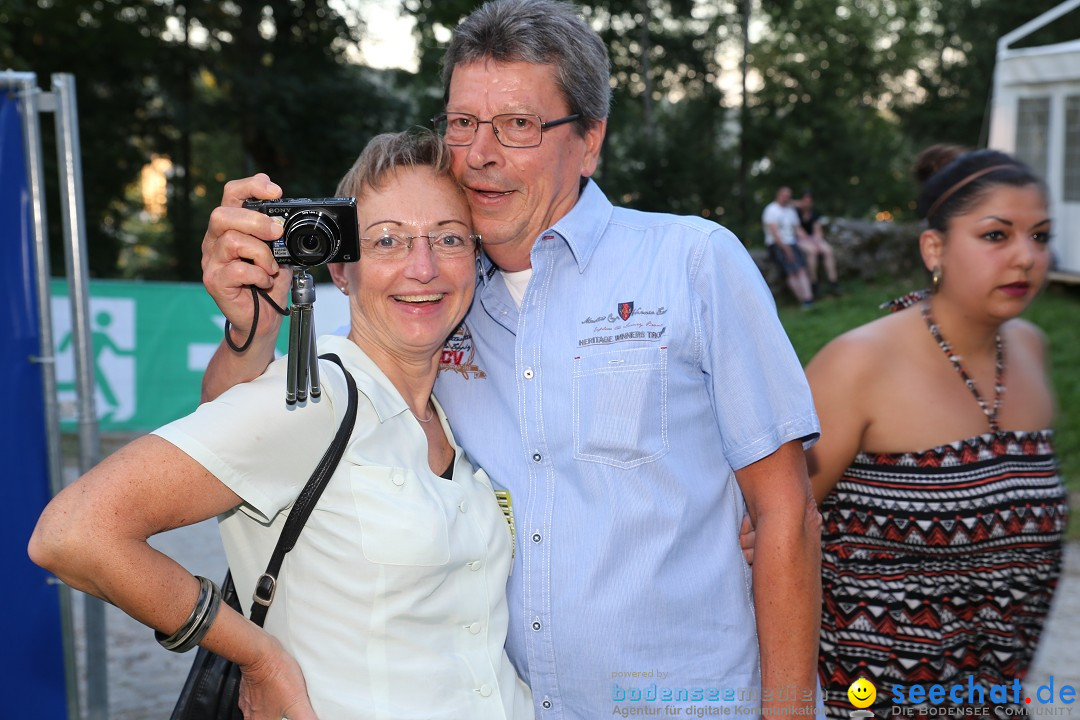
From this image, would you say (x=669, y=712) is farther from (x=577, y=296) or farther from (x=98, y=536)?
(x=98, y=536)

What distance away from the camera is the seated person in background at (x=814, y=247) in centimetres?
1730

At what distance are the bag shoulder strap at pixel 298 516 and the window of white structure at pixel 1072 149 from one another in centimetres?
1383

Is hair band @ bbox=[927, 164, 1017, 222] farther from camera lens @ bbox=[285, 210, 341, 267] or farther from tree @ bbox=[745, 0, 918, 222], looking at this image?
tree @ bbox=[745, 0, 918, 222]

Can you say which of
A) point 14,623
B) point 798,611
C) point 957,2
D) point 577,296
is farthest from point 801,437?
point 957,2

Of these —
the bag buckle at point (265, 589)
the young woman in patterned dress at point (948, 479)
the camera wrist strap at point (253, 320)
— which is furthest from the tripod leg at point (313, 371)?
the young woman in patterned dress at point (948, 479)

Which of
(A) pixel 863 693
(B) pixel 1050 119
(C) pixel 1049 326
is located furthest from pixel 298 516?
(B) pixel 1050 119

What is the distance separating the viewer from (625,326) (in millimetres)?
2357

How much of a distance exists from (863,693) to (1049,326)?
11551 mm

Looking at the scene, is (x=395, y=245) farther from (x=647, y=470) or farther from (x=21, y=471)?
(x=21, y=471)

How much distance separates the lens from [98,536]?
1.78m

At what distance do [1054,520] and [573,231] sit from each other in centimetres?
165

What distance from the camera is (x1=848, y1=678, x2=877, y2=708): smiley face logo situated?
9.40ft

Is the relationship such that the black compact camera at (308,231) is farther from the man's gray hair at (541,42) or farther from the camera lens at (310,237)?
the man's gray hair at (541,42)

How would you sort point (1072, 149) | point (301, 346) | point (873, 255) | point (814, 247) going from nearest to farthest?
point (301, 346)
point (1072, 149)
point (814, 247)
point (873, 255)
